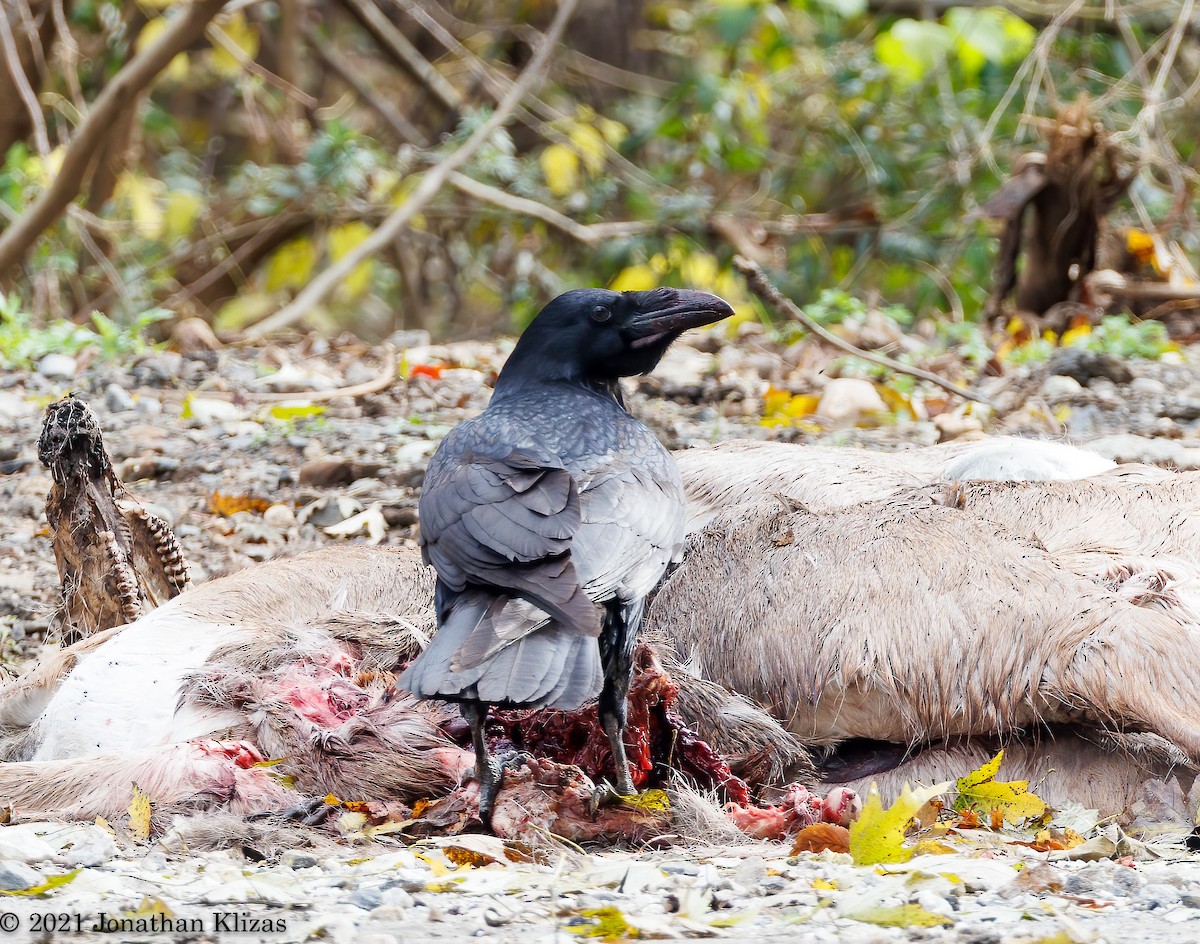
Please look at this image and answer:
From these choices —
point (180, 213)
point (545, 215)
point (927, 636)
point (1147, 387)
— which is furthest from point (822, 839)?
point (180, 213)

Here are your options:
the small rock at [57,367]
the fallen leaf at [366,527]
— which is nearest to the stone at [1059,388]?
the fallen leaf at [366,527]

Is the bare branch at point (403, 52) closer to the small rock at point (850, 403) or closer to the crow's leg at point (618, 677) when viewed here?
the small rock at point (850, 403)

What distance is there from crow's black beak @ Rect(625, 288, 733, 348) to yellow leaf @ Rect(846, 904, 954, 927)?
4.57 ft

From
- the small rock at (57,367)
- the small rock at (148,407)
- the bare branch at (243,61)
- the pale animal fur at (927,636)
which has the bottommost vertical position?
the small rock at (148,407)

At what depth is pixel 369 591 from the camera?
3389mm

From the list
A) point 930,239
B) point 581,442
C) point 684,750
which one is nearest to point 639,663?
point 684,750

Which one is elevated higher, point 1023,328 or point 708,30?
point 708,30

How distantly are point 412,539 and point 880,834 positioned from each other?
224 cm

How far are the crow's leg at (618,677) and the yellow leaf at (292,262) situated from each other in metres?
7.77

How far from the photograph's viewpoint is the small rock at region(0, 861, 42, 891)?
2.09m

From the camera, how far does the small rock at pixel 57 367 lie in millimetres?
6051

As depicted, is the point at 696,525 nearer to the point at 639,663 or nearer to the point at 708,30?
the point at 639,663

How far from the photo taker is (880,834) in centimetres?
232

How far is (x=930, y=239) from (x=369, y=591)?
250 inches
